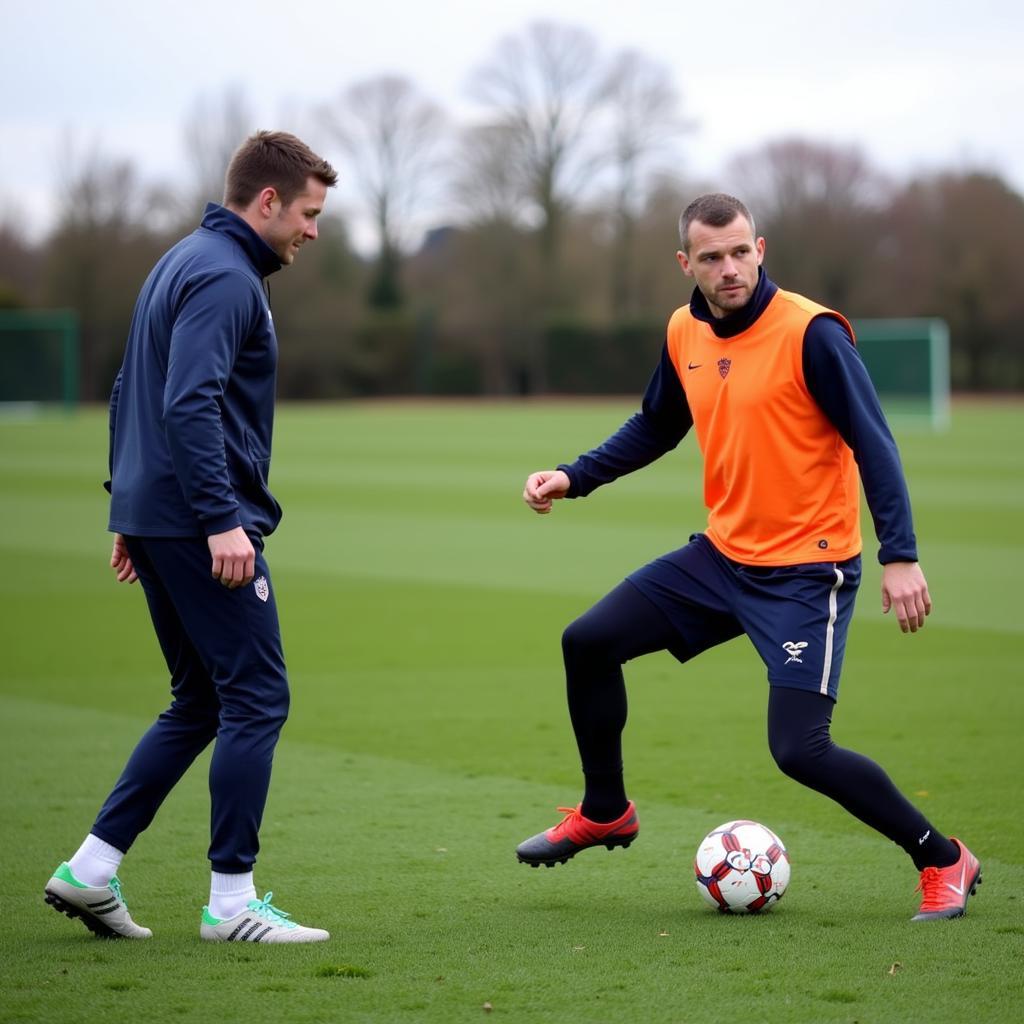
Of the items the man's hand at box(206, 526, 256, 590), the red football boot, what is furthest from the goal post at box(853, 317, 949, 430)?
the man's hand at box(206, 526, 256, 590)

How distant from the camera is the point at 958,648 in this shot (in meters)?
10.0

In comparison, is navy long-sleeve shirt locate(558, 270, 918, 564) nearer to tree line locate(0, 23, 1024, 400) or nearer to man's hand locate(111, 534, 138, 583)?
man's hand locate(111, 534, 138, 583)

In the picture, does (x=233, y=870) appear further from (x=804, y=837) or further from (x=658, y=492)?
(x=658, y=492)

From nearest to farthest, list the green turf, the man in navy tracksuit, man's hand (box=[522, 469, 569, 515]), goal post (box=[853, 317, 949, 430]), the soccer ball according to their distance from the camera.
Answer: the green turf < the man in navy tracksuit < the soccer ball < man's hand (box=[522, 469, 569, 515]) < goal post (box=[853, 317, 949, 430])

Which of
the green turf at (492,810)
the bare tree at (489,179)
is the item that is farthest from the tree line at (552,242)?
the green turf at (492,810)

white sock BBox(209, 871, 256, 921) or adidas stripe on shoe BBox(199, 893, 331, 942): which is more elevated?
white sock BBox(209, 871, 256, 921)

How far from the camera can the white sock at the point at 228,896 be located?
452 centimetres

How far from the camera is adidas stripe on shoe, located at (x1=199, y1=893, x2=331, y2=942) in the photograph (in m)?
4.50

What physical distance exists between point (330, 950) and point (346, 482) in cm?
2056

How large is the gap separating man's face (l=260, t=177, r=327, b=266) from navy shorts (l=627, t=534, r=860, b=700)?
1.57 m

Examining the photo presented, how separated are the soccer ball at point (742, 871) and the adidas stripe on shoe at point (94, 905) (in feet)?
5.52

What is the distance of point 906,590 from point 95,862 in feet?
8.18

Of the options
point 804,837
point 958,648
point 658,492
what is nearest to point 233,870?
Answer: point 804,837

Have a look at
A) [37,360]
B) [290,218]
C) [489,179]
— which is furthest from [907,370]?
[290,218]
